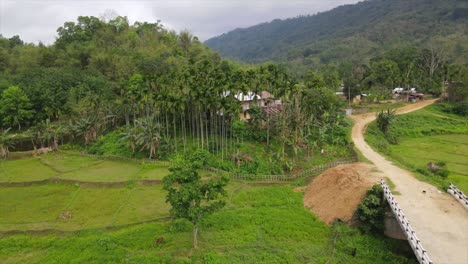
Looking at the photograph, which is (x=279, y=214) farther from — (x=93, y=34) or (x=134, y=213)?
(x=93, y=34)

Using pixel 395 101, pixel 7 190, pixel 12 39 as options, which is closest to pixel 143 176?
pixel 7 190

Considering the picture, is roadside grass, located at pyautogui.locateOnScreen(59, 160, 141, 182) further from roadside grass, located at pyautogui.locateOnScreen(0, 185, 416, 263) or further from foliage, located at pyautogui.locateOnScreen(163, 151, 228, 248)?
foliage, located at pyautogui.locateOnScreen(163, 151, 228, 248)

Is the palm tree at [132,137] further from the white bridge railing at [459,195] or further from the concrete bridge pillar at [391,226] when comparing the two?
the white bridge railing at [459,195]

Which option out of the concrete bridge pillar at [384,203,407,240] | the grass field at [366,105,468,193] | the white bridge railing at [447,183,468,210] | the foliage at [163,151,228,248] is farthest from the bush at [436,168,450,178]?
the foliage at [163,151,228,248]

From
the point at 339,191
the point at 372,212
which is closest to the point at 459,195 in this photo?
the point at 372,212

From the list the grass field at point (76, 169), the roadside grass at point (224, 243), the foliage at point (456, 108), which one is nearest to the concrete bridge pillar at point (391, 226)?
the roadside grass at point (224, 243)

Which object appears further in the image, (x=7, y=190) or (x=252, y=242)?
(x=7, y=190)

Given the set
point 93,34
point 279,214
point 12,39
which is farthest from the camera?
point 12,39
